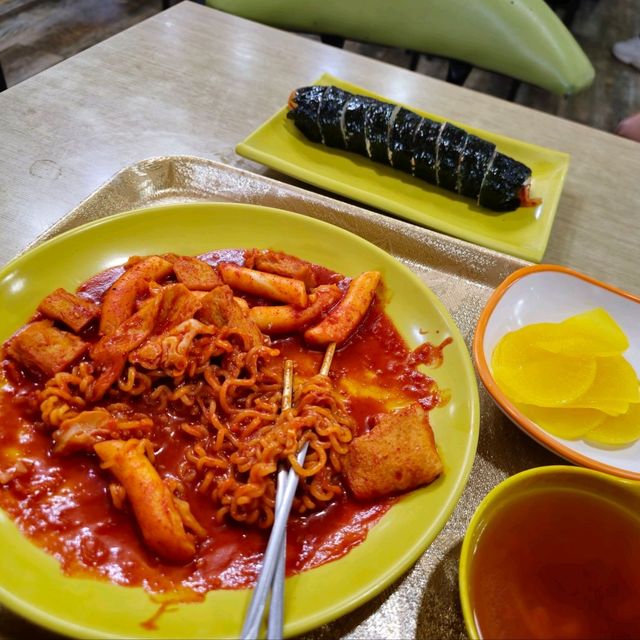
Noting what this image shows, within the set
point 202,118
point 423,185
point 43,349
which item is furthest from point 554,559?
point 202,118

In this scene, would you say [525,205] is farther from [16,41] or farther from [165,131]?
[16,41]

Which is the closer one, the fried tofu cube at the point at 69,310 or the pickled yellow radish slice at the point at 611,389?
the pickled yellow radish slice at the point at 611,389

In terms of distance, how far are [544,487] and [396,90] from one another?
244 centimetres

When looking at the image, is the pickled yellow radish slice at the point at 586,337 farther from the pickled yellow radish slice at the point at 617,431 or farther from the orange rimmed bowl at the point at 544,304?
the pickled yellow radish slice at the point at 617,431

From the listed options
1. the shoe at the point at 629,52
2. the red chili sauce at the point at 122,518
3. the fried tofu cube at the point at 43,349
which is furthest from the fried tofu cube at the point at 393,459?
the shoe at the point at 629,52

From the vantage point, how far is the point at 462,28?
3.60 metres

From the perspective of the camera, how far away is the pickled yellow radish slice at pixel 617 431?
1.54m

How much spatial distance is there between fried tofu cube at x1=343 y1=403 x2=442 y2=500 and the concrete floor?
14.9 feet

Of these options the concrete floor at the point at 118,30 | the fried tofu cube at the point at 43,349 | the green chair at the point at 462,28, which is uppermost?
the green chair at the point at 462,28

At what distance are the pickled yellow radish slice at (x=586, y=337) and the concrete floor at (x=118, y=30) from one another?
4106 millimetres

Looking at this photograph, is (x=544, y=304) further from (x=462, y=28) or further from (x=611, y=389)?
(x=462, y=28)

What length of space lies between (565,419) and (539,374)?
0.14 metres

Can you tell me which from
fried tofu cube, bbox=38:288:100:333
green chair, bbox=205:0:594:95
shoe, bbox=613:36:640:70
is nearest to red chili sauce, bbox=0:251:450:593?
fried tofu cube, bbox=38:288:100:333

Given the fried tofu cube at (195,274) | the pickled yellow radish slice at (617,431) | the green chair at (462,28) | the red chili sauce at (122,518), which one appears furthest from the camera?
the green chair at (462,28)
